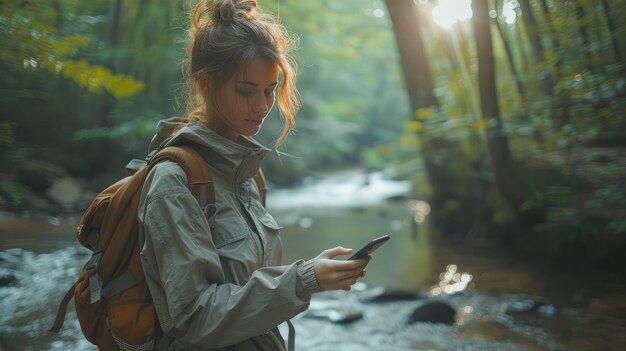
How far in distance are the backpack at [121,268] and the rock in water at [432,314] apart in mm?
3871

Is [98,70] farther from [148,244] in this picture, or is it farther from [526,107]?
[526,107]

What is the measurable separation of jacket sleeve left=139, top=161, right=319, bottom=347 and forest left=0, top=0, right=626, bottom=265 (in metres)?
1.05

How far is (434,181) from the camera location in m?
9.76

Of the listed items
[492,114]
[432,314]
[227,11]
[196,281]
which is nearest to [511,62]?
[492,114]

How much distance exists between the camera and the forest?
3.60 metres

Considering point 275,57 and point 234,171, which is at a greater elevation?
point 275,57

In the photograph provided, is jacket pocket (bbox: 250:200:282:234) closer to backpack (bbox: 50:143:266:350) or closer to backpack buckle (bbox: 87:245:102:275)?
backpack (bbox: 50:143:266:350)

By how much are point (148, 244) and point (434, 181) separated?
8.60 m

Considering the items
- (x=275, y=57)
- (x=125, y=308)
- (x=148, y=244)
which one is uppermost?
(x=275, y=57)

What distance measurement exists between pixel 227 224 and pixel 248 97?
43 cm

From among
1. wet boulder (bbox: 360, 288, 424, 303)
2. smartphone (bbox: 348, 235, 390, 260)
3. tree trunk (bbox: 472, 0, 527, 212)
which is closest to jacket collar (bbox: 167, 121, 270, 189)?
smartphone (bbox: 348, 235, 390, 260)

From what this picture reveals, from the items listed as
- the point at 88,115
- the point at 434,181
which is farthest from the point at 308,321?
the point at 434,181

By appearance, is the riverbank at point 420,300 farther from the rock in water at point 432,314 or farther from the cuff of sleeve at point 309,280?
the cuff of sleeve at point 309,280

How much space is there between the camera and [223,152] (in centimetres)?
178
